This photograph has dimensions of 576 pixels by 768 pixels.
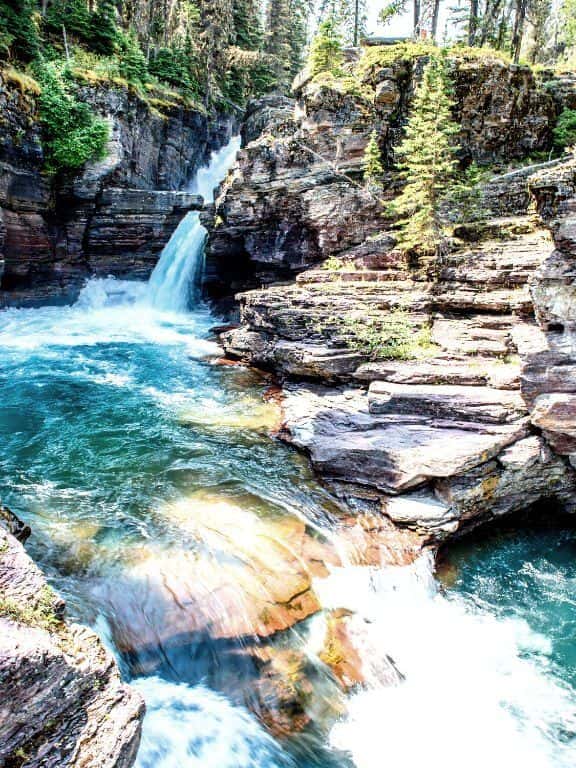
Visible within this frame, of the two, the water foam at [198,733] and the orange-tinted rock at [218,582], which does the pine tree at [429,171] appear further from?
the water foam at [198,733]

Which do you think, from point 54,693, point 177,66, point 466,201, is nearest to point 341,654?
point 54,693

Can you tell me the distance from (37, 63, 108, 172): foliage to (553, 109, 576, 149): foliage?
2072 centimetres

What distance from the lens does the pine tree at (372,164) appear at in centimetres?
1973

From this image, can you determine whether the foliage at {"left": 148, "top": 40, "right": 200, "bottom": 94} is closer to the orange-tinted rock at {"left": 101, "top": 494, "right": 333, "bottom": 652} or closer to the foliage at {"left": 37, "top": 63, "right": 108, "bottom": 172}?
the foliage at {"left": 37, "top": 63, "right": 108, "bottom": 172}

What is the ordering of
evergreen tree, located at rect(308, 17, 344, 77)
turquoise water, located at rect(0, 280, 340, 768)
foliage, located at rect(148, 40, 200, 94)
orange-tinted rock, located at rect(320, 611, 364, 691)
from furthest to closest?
1. foliage, located at rect(148, 40, 200, 94)
2. evergreen tree, located at rect(308, 17, 344, 77)
3. orange-tinted rock, located at rect(320, 611, 364, 691)
4. turquoise water, located at rect(0, 280, 340, 768)

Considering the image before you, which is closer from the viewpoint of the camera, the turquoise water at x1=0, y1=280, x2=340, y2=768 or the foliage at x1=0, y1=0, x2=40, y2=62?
the turquoise water at x1=0, y1=280, x2=340, y2=768

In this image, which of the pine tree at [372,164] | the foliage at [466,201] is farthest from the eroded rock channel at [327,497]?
the pine tree at [372,164]

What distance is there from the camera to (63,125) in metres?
22.2

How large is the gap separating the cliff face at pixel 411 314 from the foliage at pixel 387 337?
0.05 m

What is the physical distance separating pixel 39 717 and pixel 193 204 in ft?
82.4

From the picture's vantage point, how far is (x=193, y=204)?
25.4 meters

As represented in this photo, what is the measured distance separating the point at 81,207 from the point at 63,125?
141 inches

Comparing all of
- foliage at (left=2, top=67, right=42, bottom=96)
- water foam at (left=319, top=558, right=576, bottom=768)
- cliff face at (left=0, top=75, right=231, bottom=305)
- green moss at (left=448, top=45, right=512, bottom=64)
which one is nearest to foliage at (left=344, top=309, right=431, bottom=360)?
water foam at (left=319, top=558, right=576, bottom=768)

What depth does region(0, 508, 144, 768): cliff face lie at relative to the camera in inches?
136
